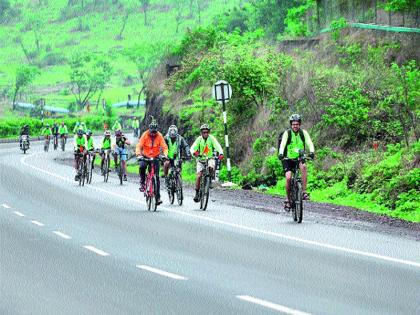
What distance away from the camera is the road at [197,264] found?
10.8 meters

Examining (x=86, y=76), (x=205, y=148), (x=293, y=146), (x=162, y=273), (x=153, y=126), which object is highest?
(x=86, y=76)

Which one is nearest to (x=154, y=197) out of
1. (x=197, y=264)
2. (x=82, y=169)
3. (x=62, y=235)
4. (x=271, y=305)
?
(x=62, y=235)

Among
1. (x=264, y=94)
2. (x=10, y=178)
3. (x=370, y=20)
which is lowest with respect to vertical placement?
(x=10, y=178)

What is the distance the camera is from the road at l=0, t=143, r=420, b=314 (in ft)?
35.6

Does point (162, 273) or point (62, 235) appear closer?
point (162, 273)

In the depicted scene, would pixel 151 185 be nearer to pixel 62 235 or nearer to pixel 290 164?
pixel 290 164

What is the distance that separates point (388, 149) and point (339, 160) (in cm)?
234

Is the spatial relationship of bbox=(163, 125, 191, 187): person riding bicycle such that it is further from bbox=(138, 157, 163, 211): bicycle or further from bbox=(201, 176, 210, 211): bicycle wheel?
bbox=(201, 176, 210, 211): bicycle wheel

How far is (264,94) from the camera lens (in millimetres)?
38906

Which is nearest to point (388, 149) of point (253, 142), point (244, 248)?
point (253, 142)

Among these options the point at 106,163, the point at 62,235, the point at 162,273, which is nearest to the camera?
the point at 162,273

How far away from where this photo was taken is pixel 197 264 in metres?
14.3

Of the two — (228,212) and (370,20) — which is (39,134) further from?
(228,212)

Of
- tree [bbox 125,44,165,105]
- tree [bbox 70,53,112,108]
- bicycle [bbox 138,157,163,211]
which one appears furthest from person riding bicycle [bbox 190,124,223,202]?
tree [bbox 125,44,165,105]
